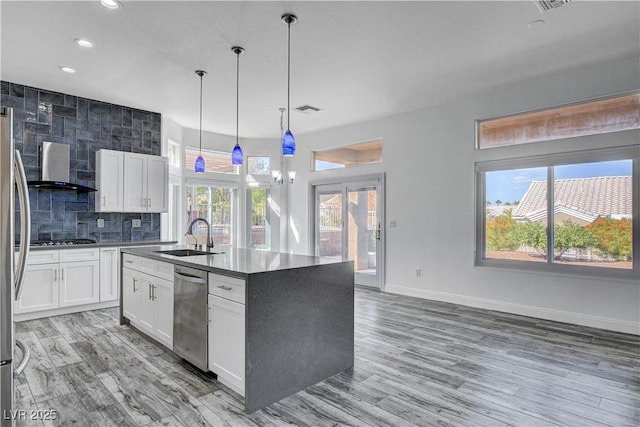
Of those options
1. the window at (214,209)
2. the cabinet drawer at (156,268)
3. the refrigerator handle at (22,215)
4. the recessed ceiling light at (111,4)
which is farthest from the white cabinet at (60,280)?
the refrigerator handle at (22,215)

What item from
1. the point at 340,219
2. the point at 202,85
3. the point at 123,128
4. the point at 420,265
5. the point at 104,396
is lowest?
the point at 104,396

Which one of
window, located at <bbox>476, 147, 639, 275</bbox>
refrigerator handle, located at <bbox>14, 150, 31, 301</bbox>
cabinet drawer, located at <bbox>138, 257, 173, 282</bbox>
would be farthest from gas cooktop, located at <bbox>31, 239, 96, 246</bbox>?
window, located at <bbox>476, 147, 639, 275</bbox>

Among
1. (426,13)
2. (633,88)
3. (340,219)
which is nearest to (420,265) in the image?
(340,219)

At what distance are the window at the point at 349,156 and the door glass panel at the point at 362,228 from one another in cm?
54

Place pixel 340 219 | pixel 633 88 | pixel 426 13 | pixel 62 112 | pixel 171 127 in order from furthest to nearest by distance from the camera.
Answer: pixel 340 219, pixel 171 127, pixel 62 112, pixel 633 88, pixel 426 13

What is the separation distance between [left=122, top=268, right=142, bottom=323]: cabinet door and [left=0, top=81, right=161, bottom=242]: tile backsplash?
157 centimetres

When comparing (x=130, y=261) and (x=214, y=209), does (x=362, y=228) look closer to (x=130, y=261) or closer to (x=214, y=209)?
(x=214, y=209)

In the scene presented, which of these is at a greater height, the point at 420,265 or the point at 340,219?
the point at 340,219

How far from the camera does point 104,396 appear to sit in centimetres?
252

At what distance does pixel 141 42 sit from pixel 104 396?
3100mm

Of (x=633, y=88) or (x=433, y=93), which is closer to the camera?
(x=633, y=88)

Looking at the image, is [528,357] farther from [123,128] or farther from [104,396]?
[123,128]

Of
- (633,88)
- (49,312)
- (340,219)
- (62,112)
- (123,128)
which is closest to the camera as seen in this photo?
(633,88)

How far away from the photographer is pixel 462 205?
516 centimetres
